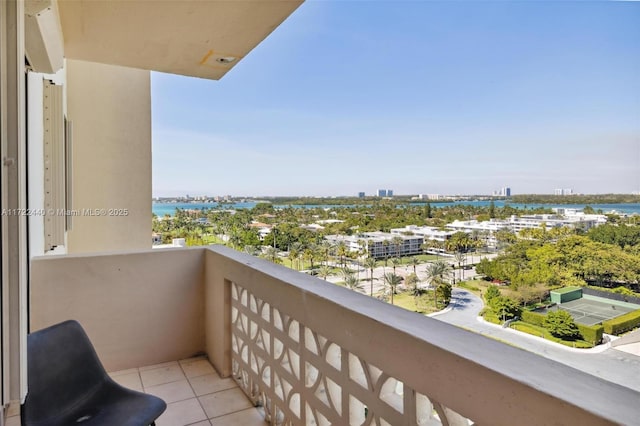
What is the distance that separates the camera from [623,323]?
97 cm

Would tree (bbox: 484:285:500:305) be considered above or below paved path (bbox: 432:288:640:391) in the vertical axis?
above

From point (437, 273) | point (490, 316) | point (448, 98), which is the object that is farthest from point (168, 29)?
point (448, 98)

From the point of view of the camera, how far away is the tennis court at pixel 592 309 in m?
1.03

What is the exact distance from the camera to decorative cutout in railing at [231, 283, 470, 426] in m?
1.17

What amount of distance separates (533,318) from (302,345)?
3.15 ft

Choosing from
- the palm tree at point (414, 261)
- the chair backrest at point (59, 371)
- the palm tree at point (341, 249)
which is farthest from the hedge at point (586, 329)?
the chair backrest at point (59, 371)

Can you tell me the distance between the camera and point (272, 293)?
6.41 feet

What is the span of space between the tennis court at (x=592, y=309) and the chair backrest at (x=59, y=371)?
6.59 feet

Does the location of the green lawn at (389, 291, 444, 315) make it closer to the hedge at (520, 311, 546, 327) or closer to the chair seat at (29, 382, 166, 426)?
the hedge at (520, 311, 546, 327)

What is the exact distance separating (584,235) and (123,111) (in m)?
4.54

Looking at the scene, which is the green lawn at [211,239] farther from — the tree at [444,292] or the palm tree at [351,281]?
the tree at [444,292]

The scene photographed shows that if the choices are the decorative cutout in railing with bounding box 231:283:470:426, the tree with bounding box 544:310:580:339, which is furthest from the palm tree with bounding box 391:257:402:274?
the tree with bounding box 544:310:580:339

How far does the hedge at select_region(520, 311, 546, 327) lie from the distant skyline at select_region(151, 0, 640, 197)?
53 cm

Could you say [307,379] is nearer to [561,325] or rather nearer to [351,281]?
[351,281]
